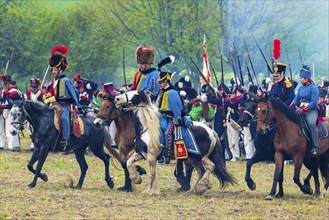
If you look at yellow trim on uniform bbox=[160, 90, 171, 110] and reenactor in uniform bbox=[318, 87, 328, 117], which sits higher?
reenactor in uniform bbox=[318, 87, 328, 117]

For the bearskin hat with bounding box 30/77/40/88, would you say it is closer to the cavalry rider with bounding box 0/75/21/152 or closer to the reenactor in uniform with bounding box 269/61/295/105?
the cavalry rider with bounding box 0/75/21/152

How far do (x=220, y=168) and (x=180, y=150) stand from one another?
2.89ft

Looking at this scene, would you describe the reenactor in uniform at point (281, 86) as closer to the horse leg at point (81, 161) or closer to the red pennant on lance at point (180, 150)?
the red pennant on lance at point (180, 150)

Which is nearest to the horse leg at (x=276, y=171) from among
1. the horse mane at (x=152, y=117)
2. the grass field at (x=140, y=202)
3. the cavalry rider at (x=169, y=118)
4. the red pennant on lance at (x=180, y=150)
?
the grass field at (x=140, y=202)

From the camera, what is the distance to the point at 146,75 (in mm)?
17406

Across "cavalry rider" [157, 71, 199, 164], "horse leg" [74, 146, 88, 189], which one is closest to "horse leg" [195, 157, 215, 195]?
"cavalry rider" [157, 71, 199, 164]

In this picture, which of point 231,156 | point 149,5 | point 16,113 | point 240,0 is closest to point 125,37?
point 149,5

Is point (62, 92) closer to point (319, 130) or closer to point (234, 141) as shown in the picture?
point (319, 130)

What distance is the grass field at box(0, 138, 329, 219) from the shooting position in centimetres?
1409

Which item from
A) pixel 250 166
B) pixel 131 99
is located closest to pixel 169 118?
pixel 131 99

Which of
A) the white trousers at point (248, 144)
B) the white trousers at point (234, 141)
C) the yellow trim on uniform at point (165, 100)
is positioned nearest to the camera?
the yellow trim on uniform at point (165, 100)

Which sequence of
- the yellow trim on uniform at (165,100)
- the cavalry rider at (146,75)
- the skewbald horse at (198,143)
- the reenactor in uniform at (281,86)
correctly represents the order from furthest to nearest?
the reenactor in uniform at (281,86) < the cavalry rider at (146,75) < the yellow trim on uniform at (165,100) < the skewbald horse at (198,143)

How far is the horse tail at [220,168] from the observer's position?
1716cm

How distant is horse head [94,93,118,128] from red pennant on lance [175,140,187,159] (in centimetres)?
117
